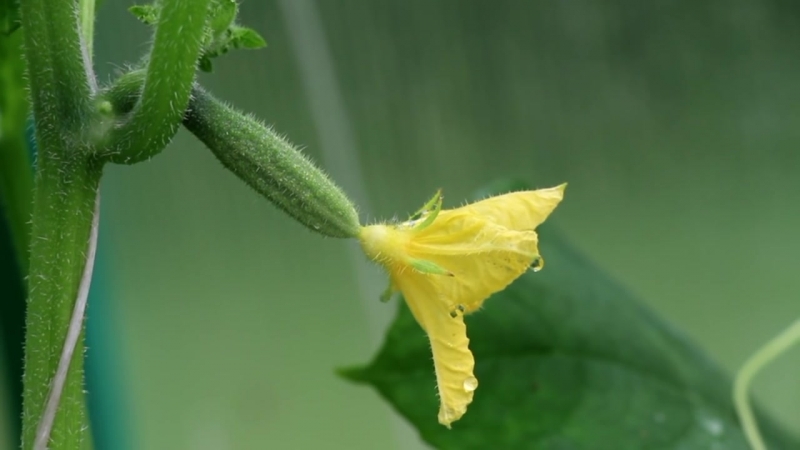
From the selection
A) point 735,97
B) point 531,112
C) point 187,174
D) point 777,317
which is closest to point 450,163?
point 531,112

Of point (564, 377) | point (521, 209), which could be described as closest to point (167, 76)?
point (521, 209)

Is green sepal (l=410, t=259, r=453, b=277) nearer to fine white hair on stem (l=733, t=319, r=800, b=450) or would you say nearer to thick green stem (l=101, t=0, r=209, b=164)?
thick green stem (l=101, t=0, r=209, b=164)

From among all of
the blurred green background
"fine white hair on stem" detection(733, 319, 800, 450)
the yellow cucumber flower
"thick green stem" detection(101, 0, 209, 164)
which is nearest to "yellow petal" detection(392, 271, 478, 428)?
the yellow cucumber flower

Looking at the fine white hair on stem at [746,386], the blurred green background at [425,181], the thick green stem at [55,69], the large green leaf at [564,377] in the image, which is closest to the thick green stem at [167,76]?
the thick green stem at [55,69]

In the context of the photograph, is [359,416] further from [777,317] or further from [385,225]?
[385,225]

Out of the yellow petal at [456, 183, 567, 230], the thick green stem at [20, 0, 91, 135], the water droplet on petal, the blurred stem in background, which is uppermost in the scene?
the thick green stem at [20, 0, 91, 135]

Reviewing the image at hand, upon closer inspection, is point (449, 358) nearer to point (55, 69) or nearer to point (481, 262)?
point (481, 262)

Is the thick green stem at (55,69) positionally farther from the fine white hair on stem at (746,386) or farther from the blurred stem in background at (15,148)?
the fine white hair on stem at (746,386)
